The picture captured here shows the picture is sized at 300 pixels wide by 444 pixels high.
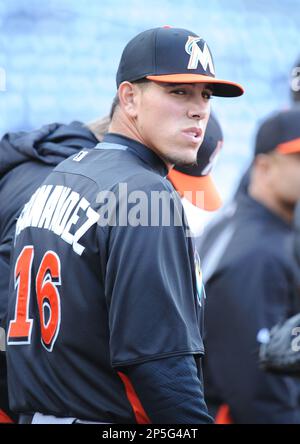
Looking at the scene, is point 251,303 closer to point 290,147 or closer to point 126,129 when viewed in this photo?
point 290,147

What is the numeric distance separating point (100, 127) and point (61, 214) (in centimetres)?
71

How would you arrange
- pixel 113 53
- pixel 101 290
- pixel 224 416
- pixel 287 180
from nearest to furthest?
pixel 101 290 → pixel 224 416 → pixel 287 180 → pixel 113 53

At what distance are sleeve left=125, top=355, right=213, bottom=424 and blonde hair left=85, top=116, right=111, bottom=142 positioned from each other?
38.7 inches

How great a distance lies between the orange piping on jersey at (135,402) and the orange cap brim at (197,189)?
0.87 metres

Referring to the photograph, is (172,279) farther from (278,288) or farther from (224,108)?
(224,108)

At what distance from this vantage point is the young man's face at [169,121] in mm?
1934

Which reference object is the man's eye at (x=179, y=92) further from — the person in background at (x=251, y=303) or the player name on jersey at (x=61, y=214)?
the person in background at (x=251, y=303)

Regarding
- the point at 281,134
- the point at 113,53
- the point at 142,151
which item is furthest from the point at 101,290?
the point at 113,53

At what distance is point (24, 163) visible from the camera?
2480 mm

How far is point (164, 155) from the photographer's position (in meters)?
1.95

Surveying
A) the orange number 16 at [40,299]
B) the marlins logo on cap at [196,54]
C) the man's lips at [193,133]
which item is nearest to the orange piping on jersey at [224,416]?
the orange number 16 at [40,299]

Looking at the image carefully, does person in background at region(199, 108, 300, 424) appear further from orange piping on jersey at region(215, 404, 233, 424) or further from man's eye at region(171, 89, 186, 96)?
man's eye at region(171, 89, 186, 96)

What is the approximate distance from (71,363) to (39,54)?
471 centimetres
